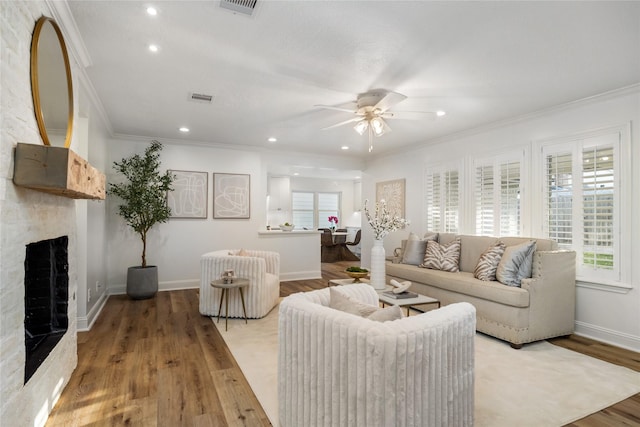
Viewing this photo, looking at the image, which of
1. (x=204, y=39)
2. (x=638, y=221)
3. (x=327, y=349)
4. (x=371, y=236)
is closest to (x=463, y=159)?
(x=638, y=221)

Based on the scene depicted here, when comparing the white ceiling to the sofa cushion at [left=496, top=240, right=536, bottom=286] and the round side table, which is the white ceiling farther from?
the round side table

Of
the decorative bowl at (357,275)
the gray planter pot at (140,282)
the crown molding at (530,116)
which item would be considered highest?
the crown molding at (530,116)

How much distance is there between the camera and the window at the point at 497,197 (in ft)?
14.5

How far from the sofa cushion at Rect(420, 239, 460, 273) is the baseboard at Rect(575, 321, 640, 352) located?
54.8 inches

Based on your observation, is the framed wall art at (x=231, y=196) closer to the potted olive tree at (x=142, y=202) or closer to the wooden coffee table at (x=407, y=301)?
the potted olive tree at (x=142, y=202)

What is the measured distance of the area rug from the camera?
2.20 meters

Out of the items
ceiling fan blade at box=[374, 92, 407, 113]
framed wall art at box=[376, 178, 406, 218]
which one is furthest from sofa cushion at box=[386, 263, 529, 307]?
ceiling fan blade at box=[374, 92, 407, 113]

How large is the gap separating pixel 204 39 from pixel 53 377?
252 cm

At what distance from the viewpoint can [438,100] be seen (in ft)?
12.3

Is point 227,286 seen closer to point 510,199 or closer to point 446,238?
point 446,238

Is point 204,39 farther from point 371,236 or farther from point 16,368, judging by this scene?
point 371,236

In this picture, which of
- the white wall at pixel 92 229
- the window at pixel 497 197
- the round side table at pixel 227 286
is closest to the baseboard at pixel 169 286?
the white wall at pixel 92 229

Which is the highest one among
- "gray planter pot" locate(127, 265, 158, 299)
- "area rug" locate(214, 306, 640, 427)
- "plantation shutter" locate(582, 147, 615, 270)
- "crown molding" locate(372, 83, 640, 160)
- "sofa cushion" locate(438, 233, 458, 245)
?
"crown molding" locate(372, 83, 640, 160)

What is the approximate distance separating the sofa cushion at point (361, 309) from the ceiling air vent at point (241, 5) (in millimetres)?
1821
